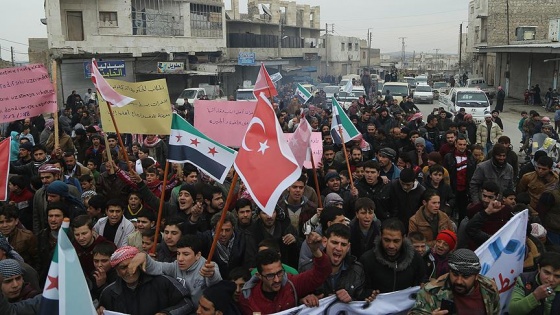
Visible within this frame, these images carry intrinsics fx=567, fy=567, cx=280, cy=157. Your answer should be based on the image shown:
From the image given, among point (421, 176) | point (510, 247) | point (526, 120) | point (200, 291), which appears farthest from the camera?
point (526, 120)

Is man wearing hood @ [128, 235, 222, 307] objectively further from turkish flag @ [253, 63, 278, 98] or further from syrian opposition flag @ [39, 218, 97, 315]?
turkish flag @ [253, 63, 278, 98]

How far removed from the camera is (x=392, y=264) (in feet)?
14.0

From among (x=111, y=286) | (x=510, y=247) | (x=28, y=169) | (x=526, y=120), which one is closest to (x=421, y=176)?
(x=510, y=247)

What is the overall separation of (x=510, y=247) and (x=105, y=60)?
2950cm

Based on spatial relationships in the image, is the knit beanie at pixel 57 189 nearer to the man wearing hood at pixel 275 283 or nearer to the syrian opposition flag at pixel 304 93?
the man wearing hood at pixel 275 283

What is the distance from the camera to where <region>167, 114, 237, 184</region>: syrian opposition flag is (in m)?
5.23

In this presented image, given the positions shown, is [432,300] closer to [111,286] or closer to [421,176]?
[111,286]

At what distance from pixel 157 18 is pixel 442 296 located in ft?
114

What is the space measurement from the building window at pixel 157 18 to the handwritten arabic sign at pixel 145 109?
27353 mm

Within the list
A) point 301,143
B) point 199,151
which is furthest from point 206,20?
point 301,143

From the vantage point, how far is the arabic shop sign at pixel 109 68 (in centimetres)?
2972

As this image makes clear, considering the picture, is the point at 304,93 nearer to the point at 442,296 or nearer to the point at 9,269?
the point at 9,269

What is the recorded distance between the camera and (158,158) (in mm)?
10523

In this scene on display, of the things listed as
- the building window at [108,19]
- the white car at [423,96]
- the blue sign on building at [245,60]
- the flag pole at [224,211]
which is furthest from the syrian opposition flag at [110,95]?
the blue sign on building at [245,60]
